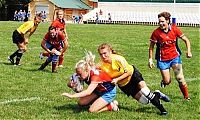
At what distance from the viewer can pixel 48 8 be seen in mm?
83000

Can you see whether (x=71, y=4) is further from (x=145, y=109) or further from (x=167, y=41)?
(x=145, y=109)

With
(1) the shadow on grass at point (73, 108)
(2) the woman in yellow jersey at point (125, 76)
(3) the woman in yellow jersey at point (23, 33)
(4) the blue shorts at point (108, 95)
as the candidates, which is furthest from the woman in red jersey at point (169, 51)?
(3) the woman in yellow jersey at point (23, 33)

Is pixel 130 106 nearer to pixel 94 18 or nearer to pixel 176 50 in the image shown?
pixel 176 50

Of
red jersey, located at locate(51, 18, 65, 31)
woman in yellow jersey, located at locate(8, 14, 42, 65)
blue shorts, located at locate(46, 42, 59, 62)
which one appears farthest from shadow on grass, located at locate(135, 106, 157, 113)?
woman in yellow jersey, located at locate(8, 14, 42, 65)

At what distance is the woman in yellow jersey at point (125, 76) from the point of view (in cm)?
852

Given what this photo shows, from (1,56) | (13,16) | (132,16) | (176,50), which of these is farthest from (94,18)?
(176,50)

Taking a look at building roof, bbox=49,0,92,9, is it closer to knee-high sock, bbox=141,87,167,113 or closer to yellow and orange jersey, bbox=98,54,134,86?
yellow and orange jersey, bbox=98,54,134,86

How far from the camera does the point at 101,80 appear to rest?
8.45 meters

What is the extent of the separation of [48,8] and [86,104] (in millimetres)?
75184

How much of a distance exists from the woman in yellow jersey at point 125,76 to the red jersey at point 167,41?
150cm

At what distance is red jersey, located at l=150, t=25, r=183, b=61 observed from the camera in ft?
33.1

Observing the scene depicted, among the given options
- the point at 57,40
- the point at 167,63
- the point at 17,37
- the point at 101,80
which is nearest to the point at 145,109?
the point at 101,80

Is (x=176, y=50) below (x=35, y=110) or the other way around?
the other way around

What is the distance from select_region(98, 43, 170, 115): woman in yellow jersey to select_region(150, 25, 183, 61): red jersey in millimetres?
1499
